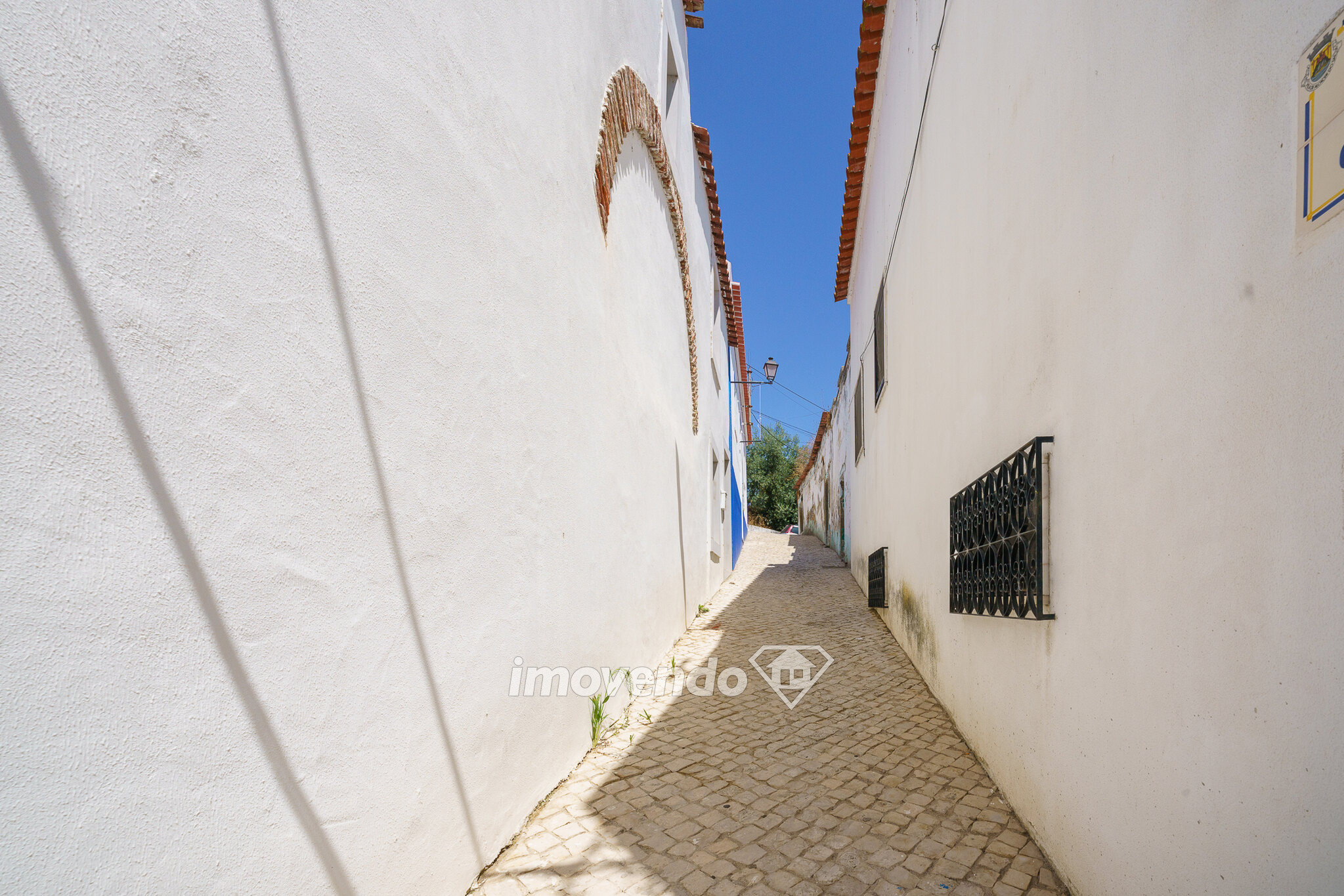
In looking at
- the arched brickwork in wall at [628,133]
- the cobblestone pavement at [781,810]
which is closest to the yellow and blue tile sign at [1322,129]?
the cobblestone pavement at [781,810]

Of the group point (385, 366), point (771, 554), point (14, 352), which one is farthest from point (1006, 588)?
point (771, 554)

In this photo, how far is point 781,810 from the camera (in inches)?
107

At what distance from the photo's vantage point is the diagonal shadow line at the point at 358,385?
1407mm

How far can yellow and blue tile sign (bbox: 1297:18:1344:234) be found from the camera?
0.99 m

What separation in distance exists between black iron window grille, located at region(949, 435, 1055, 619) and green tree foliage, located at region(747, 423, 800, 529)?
80.3ft

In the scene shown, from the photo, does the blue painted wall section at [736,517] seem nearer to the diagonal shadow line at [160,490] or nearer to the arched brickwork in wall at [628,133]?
the arched brickwork in wall at [628,133]

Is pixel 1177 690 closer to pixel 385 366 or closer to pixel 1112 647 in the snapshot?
pixel 1112 647

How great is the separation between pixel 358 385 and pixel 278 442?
310mm

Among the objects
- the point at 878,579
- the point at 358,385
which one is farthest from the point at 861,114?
the point at 358,385

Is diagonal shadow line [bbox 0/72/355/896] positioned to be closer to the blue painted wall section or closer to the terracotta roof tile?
Result: the terracotta roof tile

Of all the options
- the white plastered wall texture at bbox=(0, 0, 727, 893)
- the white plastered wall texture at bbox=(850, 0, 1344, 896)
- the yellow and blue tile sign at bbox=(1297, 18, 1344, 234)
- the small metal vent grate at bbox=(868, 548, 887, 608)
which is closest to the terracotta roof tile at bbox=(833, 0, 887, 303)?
the white plastered wall texture at bbox=(850, 0, 1344, 896)

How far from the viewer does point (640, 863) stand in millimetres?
2330

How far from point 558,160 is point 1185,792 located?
319 cm

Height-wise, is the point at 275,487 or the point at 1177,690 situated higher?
the point at 275,487
